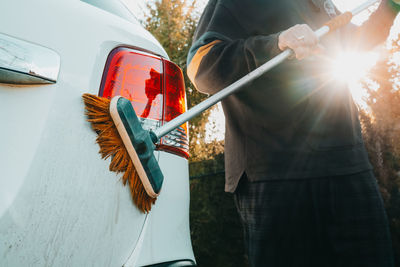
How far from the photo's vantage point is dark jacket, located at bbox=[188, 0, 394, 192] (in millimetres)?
1051

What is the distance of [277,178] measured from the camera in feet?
3.43

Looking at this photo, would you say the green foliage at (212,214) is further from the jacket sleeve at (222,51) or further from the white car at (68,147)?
the white car at (68,147)

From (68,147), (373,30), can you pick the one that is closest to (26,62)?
(68,147)

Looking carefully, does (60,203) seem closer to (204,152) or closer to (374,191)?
(374,191)

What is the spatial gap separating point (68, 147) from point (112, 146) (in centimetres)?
12

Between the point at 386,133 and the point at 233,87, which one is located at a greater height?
the point at 386,133

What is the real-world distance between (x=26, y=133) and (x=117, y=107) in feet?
0.77

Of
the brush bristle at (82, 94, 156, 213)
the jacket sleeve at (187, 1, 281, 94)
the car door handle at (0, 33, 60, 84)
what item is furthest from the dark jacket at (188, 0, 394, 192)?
the car door handle at (0, 33, 60, 84)

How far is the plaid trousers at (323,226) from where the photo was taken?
3.25 ft

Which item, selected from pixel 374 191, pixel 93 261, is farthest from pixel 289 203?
pixel 93 261

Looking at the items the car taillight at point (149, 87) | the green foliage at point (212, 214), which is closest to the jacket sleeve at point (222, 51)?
the car taillight at point (149, 87)

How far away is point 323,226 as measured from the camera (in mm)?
1012

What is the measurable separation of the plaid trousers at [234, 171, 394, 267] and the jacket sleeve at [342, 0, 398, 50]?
0.71m

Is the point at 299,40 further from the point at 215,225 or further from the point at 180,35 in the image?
the point at 180,35
